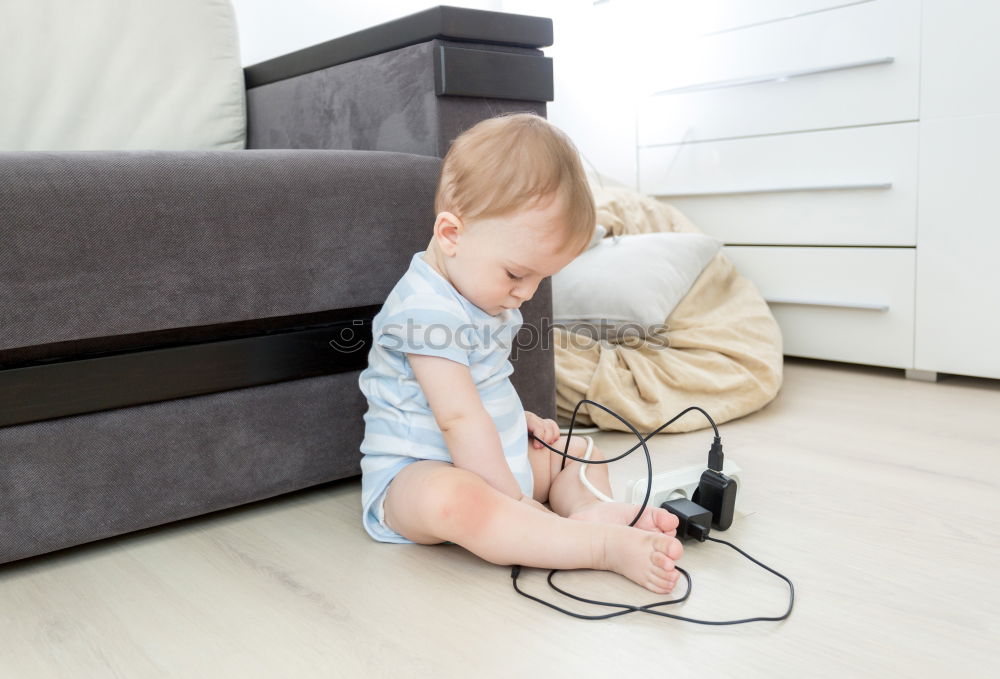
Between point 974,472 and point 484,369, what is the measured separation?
0.71 meters

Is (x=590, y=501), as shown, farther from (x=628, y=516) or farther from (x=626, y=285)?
(x=626, y=285)

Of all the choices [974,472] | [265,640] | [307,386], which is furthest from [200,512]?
[974,472]

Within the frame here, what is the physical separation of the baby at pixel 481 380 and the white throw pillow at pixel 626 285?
625mm

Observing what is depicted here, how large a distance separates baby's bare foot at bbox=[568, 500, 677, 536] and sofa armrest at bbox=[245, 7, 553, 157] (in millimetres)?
543

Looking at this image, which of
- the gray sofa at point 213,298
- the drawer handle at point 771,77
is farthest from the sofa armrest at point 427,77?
the drawer handle at point 771,77

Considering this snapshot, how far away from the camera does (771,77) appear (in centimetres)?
184

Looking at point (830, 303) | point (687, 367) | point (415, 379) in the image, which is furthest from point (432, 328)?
point (830, 303)

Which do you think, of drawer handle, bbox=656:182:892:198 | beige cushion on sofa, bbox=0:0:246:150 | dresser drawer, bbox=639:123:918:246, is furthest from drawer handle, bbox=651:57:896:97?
beige cushion on sofa, bbox=0:0:246:150

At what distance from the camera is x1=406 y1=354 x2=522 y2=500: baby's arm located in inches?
35.0

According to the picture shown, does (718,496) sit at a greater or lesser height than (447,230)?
lesser

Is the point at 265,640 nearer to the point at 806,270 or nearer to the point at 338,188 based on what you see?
the point at 338,188

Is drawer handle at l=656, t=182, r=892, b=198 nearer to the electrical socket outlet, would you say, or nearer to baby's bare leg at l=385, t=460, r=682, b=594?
the electrical socket outlet

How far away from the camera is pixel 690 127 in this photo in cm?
203

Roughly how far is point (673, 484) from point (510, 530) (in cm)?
23
